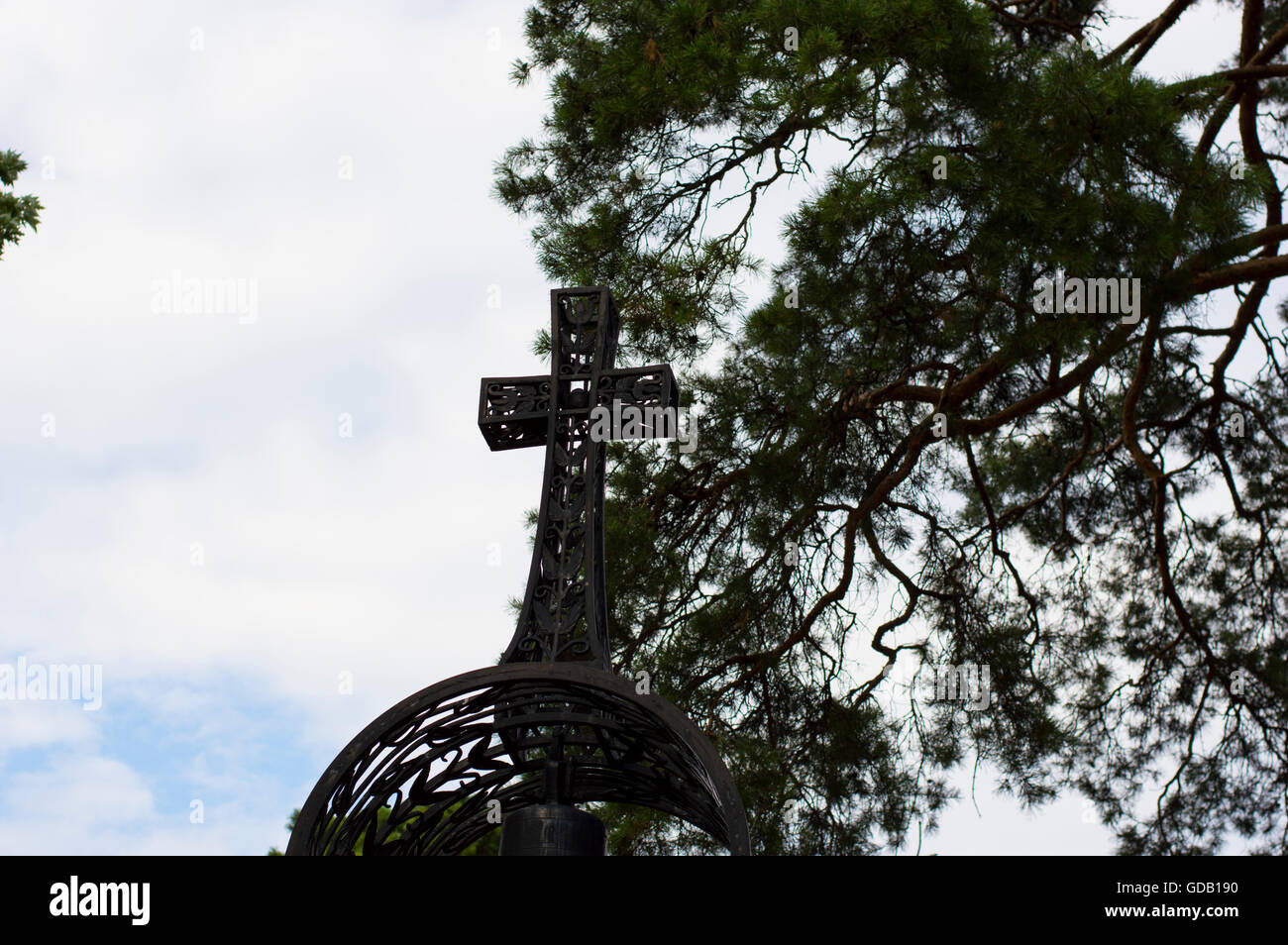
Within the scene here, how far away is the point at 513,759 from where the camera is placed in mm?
2623

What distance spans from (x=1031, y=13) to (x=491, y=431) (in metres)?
3.65

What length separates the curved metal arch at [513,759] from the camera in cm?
227

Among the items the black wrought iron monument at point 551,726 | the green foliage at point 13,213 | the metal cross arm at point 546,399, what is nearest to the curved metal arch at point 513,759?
the black wrought iron monument at point 551,726

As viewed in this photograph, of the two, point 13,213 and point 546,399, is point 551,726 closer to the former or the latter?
point 546,399

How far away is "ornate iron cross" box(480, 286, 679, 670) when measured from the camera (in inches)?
99.4

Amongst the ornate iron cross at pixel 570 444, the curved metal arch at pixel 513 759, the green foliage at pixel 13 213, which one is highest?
the green foliage at pixel 13 213

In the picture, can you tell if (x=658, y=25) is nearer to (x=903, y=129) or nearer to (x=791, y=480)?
(x=903, y=129)

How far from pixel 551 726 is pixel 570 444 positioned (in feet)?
2.23

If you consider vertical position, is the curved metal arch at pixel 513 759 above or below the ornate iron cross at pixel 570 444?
below

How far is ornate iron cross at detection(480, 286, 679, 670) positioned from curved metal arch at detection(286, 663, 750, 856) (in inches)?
4.7

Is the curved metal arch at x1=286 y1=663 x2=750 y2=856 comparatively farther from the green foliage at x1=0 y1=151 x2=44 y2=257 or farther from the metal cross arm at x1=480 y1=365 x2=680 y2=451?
the green foliage at x1=0 y1=151 x2=44 y2=257

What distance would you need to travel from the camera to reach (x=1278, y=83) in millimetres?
5586

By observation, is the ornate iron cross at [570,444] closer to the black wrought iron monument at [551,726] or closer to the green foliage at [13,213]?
the black wrought iron monument at [551,726]
